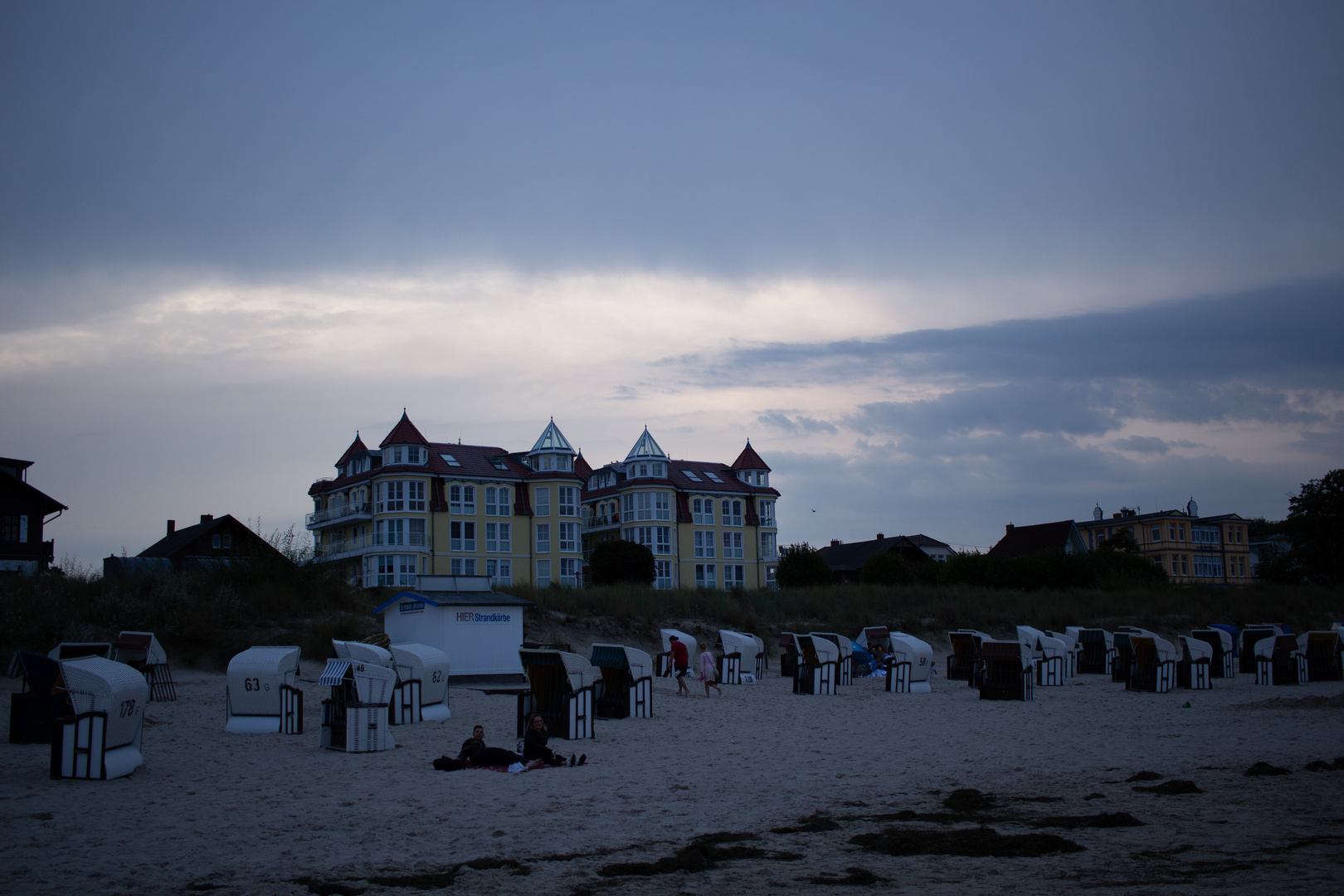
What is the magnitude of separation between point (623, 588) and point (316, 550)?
1309 centimetres

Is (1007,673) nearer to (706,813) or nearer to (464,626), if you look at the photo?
(464,626)

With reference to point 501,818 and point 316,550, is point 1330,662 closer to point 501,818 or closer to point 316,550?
point 501,818

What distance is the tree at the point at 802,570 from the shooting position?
63.5m

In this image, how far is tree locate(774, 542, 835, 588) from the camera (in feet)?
208

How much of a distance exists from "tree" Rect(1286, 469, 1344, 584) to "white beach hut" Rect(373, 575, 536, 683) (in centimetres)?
5910

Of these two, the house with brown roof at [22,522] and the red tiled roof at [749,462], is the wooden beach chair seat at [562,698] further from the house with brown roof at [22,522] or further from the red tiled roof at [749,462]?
the red tiled roof at [749,462]

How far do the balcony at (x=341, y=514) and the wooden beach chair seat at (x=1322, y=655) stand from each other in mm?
49291

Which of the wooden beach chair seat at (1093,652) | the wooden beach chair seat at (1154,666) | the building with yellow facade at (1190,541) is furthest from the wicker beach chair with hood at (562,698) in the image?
the building with yellow facade at (1190,541)

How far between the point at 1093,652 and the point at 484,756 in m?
24.8

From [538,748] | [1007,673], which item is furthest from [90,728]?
[1007,673]

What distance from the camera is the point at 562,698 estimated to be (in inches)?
640

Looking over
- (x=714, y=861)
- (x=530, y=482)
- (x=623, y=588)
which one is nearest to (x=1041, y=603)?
(x=623, y=588)

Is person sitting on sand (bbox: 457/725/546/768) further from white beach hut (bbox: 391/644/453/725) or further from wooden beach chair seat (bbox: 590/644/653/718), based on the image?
wooden beach chair seat (bbox: 590/644/653/718)

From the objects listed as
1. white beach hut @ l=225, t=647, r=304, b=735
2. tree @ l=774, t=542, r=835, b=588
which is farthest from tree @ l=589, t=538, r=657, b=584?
white beach hut @ l=225, t=647, r=304, b=735
